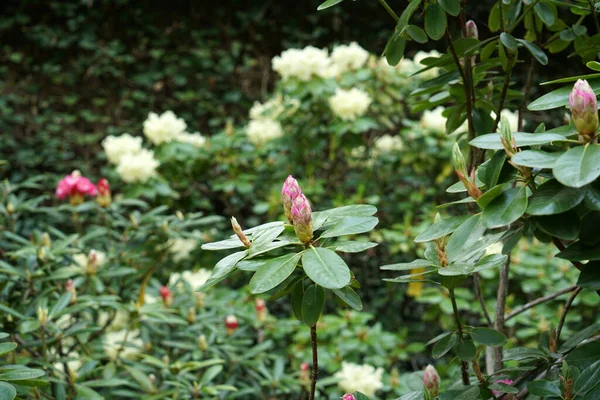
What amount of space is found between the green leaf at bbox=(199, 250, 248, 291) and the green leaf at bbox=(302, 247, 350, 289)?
0.26ft

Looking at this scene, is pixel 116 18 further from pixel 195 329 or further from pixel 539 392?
pixel 539 392

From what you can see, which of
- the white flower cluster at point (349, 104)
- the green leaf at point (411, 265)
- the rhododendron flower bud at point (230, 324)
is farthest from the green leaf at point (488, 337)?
the white flower cluster at point (349, 104)

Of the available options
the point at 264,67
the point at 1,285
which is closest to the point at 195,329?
the point at 1,285

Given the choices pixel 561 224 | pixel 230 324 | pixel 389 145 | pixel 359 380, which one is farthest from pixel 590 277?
pixel 389 145

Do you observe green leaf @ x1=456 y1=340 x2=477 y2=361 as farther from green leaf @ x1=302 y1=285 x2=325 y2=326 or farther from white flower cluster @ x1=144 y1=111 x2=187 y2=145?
white flower cluster @ x1=144 y1=111 x2=187 y2=145

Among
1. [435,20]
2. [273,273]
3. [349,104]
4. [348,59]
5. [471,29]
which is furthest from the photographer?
[348,59]

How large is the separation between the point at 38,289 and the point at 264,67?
128 inches

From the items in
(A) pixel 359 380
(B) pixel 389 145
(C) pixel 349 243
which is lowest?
(A) pixel 359 380

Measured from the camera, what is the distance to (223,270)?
651mm

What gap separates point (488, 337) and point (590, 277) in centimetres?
16

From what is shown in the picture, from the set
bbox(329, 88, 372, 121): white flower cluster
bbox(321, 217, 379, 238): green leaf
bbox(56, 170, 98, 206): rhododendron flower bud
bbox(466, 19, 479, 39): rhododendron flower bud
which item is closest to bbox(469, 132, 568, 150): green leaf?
bbox(321, 217, 379, 238): green leaf

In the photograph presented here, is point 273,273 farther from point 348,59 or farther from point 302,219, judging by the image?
point 348,59

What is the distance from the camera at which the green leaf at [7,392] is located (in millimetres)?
704

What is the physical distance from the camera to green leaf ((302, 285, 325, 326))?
692 mm
